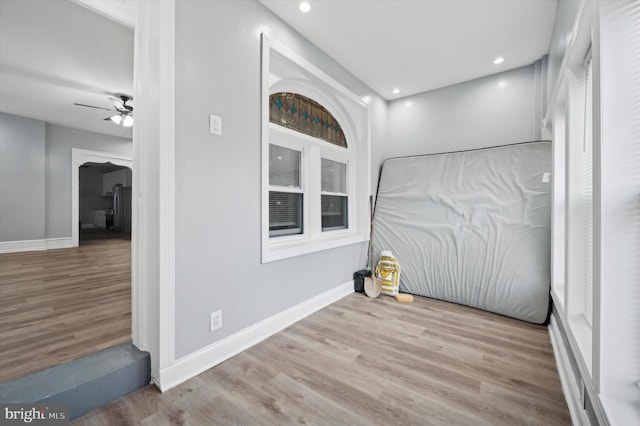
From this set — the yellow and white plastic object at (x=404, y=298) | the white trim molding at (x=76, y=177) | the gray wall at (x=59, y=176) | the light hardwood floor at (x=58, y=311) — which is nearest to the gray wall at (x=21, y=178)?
the gray wall at (x=59, y=176)

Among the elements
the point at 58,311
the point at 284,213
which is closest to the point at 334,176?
the point at 284,213

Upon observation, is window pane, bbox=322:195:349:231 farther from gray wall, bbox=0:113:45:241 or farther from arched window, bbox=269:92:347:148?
gray wall, bbox=0:113:45:241

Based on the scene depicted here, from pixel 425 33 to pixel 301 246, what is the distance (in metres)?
2.27

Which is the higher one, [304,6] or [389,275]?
[304,6]

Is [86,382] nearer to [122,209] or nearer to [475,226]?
[475,226]

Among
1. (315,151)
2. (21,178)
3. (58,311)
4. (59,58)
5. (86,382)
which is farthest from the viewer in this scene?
(21,178)

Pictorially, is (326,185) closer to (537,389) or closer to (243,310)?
(243,310)

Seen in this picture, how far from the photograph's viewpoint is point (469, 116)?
3346mm

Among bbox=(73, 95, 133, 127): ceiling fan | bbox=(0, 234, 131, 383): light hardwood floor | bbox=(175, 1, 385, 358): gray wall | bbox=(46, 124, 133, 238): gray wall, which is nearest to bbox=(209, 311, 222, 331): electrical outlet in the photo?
bbox=(175, 1, 385, 358): gray wall

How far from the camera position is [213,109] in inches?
69.8

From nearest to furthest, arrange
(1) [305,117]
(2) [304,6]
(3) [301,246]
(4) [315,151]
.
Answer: (2) [304,6] → (3) [301,246] → (1) [305,117] → (4) [315,151]

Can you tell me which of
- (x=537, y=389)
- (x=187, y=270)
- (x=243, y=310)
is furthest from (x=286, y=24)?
(x=537, y=389)

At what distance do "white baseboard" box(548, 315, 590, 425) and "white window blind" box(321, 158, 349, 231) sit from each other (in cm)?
226

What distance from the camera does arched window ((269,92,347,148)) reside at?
261 cm
